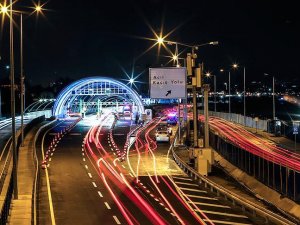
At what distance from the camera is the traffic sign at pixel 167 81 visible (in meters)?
45.9

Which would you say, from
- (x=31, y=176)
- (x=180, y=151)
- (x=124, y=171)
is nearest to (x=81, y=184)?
(x=31, y=176)

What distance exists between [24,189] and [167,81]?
1815 centimetres

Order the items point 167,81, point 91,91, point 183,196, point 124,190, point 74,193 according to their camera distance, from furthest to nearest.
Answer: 1. point 91,91
2. point 167,81
3. point 124,190
4. point 74,193
5. point 183,196

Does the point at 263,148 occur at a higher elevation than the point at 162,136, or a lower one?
lower

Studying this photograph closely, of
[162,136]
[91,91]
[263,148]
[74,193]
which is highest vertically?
[91,91]

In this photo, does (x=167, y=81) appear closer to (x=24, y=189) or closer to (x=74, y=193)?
(x=74, y=193)

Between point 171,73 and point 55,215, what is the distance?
22.5 meters

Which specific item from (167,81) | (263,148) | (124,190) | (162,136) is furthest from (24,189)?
(162,136)

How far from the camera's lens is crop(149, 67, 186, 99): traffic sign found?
45875 mm

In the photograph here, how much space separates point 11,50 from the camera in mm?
27766

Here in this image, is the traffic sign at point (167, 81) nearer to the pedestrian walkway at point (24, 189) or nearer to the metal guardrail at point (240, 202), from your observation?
the metal guardrail at point (240, 202)

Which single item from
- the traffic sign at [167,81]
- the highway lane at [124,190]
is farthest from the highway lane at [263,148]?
the traffic sign at [167,81]

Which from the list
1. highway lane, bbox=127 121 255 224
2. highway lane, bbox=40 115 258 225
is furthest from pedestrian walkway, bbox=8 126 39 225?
highway lane, bbox=127 121 255 224

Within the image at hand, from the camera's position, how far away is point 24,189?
3122 centimetres
